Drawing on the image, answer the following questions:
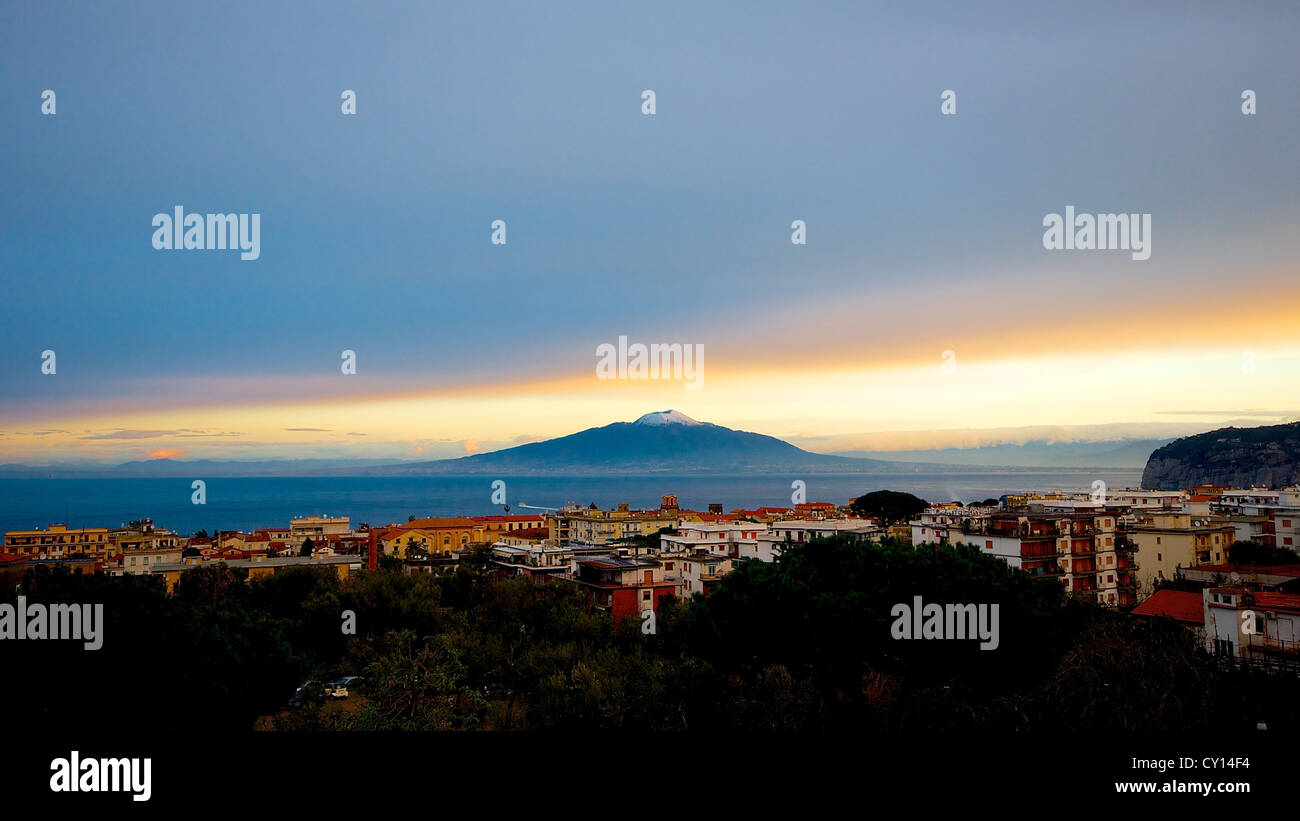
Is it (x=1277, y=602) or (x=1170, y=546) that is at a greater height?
(x=1277, y=602)

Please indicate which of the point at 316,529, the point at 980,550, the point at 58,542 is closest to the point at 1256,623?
the point at 980,550

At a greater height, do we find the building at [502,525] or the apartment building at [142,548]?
the apartment building at [142,548]

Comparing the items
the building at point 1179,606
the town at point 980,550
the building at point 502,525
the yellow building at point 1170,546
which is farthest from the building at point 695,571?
the building at point 502,525

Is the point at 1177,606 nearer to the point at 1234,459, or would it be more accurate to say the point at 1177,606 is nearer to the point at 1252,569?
the point at 1252,569

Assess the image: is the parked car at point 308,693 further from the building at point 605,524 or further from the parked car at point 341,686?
the building at point 605,524

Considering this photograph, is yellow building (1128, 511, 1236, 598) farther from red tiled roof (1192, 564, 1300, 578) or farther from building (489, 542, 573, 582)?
building (489, 542, 573, 582)

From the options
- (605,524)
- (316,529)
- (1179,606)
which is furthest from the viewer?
(316,529)

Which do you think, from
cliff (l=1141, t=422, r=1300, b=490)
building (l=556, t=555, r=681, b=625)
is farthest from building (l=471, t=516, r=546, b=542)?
cliff (l=1141, t=422, r=1300, b=490)
